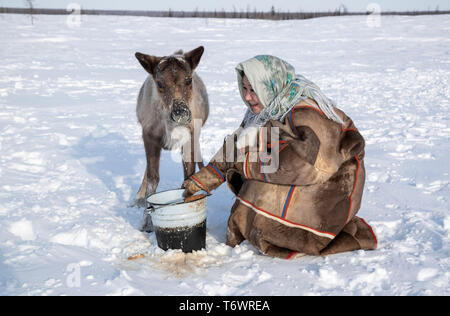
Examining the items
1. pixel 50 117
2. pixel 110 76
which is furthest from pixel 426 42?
pixel 50 117

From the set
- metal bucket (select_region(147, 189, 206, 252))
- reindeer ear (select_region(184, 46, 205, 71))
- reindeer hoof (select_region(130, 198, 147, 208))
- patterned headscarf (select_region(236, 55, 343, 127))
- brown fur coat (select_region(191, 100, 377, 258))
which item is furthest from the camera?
reindeer hoof (select_region(130, 198, 147, 208))

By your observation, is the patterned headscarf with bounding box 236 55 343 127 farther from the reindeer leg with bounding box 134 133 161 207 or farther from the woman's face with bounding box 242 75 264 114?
the reindeer leg with bounding box 134 133 161 207

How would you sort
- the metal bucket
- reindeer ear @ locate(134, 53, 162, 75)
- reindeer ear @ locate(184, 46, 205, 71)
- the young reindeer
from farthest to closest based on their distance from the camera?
reindeer ear @ locate(184, 46, 205, 71)
reindeer ear @ locate(134, 53, 162, 75)
the young reindeer
the metal bucket

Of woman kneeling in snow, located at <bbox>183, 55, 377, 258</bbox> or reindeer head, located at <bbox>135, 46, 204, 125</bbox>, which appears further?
reindeer head, located at <bbox>135, 46, 204, 125</bbox>

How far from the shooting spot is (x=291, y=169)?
2.64m

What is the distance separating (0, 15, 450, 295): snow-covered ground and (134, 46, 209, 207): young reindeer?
1.91 ft

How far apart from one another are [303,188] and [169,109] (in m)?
1.41

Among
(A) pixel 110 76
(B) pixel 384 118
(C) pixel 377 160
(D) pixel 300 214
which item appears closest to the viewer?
(D) pixel 300 214

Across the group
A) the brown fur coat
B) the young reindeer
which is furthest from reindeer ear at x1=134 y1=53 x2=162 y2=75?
the brown fur coat

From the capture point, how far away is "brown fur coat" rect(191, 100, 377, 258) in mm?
2641

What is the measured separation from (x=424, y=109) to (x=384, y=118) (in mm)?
1130

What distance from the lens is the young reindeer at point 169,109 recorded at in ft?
11.4

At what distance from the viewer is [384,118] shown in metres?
7.68
